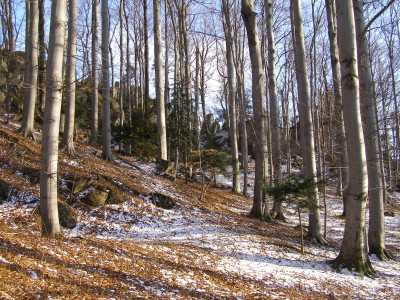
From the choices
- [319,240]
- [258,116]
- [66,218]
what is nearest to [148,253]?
[66,218]

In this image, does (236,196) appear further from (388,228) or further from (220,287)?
(220,287)

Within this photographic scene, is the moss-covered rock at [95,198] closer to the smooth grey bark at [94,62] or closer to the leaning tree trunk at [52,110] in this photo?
the leaning tree trunk at [52,110]

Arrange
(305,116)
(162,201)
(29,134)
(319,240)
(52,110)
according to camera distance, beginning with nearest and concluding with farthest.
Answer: (52,110) → (305,116) → (319,240) → (162,201) → (29,134)

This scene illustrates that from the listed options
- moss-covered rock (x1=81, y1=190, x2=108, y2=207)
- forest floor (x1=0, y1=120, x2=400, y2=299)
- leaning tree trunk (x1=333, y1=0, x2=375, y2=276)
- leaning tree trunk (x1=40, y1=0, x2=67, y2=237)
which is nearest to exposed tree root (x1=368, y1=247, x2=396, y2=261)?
forest floor (x1=0, y1=120, x2=400, y2=299)

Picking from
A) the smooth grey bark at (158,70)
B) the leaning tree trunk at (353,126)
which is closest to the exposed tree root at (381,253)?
the leaning tree trunk at (353,126)

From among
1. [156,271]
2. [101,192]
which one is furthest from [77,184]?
[156,271]

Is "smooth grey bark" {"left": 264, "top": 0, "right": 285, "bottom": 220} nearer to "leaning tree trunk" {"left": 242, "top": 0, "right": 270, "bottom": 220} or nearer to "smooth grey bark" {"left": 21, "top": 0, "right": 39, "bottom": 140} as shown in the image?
"leaning tree trunk" {"left": 242, "top": 0, "right": 270, "bottom": 220}

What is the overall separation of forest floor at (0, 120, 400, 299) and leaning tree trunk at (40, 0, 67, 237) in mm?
791

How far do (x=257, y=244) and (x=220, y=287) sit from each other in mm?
3071

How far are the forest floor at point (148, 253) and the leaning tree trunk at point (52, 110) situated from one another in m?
0.79

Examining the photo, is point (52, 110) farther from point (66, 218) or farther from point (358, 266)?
point (358, 266)

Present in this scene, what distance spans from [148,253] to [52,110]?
292 cm

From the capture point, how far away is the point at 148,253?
5629 mm

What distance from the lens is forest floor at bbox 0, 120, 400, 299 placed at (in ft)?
13.0
